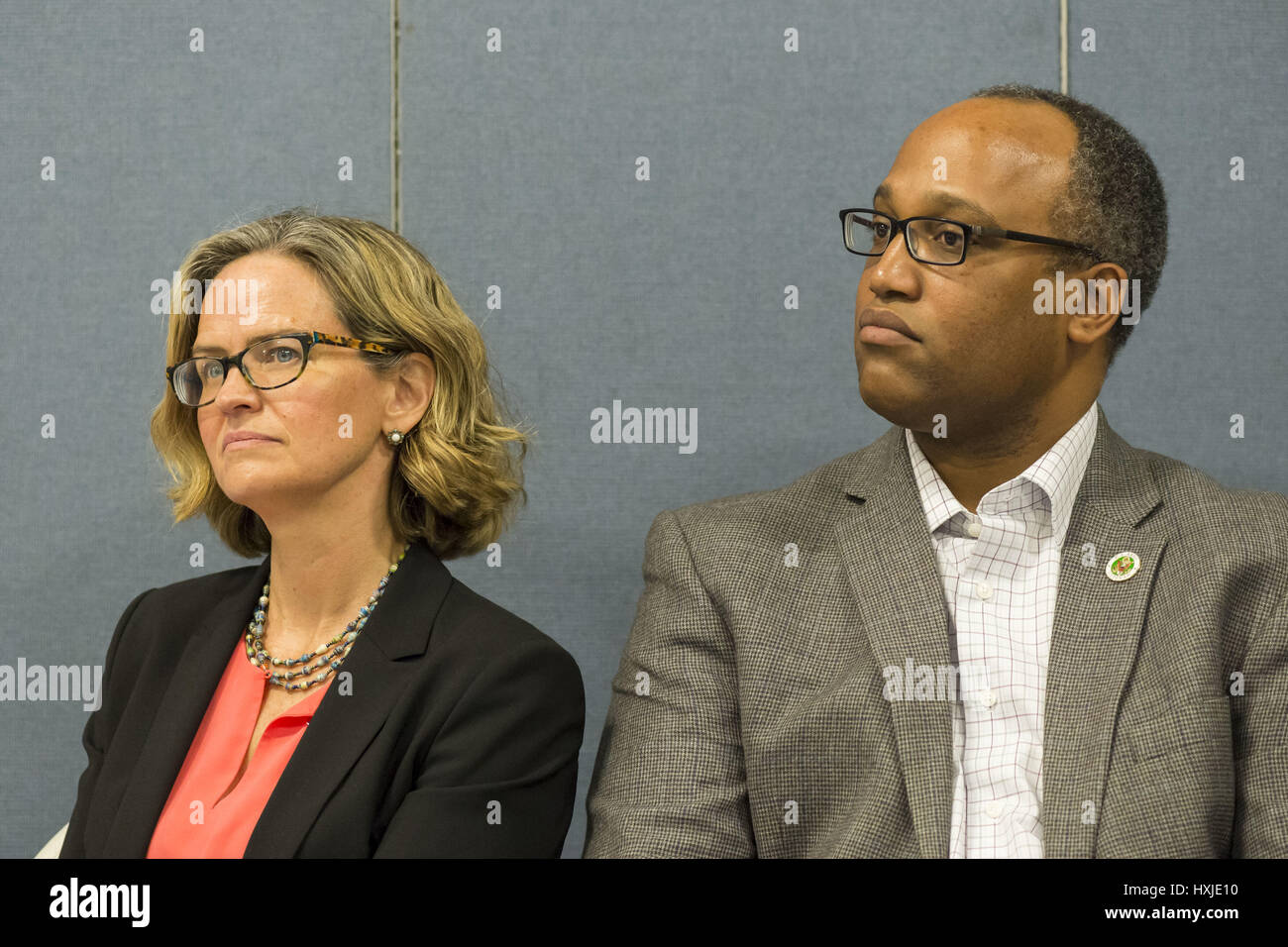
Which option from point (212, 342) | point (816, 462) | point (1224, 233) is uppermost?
point (1224, 233)

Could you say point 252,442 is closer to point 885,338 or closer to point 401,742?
point 401,742

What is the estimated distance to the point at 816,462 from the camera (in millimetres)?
2395

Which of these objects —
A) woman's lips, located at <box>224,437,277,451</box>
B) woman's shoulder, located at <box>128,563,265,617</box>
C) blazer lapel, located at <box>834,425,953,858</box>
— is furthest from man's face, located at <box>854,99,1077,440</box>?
woman's shoulder, located at <box>128,563,265,617</box>

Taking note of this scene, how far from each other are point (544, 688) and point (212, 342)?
65 centimetres

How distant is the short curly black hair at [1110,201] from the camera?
1.84 meters

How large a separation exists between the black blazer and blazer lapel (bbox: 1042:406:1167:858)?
2.05ft

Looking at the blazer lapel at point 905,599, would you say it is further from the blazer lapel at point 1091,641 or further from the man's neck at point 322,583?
the man's neck at point 322,583

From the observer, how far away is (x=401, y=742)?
166 centimetres

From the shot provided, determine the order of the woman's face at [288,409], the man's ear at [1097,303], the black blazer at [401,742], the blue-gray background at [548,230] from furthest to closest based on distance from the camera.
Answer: the blue-gray background at [548,230], the man's ear at [1097,303], the woman's face at [288,409], the black blazer at [401,742]

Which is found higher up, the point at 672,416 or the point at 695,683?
the point at 672,416

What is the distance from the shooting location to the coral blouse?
65.7 inches

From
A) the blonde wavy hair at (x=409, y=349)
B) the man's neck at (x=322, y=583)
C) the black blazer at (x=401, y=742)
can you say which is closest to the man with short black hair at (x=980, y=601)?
the black blazer at (x=401, y=742)
